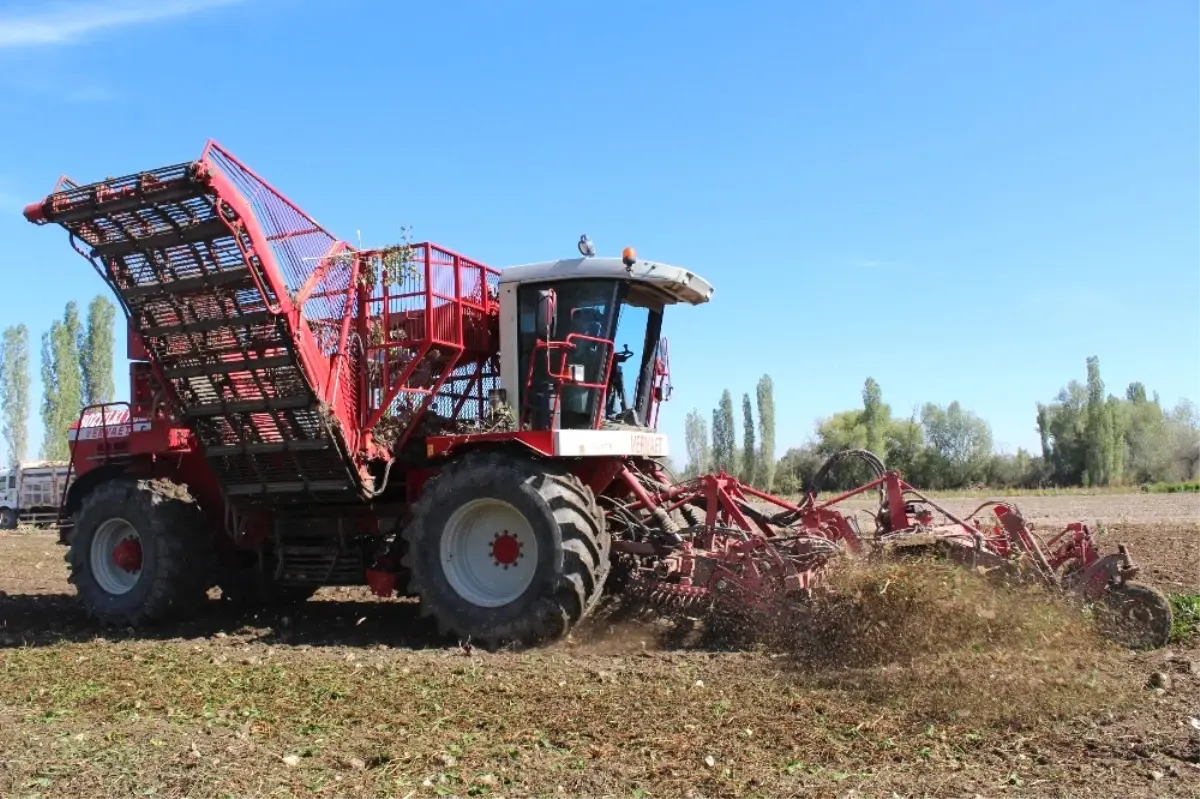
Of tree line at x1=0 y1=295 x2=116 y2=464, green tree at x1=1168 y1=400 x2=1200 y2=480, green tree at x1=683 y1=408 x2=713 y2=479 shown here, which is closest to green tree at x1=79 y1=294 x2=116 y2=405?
tree line at x1=0 y1=295 x2=116 y2=464

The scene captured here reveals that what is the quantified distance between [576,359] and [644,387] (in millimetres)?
1132

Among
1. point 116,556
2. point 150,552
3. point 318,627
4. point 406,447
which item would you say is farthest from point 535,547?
point 116,556

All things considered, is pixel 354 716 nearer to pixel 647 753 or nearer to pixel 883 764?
pixel 647 753

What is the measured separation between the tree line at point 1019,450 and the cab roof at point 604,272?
39134 mm

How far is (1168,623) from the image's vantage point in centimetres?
657

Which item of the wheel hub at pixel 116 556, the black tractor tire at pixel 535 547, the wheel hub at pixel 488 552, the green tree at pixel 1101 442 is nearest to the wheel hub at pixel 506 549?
the wheel hub at pixel 488 552

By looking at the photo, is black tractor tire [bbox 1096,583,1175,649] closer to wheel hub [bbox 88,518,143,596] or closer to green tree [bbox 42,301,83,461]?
wheel hub [bbox 88,518,143,596]

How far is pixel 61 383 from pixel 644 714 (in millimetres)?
39301

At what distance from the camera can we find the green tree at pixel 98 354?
38.4 m

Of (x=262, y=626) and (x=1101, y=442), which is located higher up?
(x=1101, y=442)

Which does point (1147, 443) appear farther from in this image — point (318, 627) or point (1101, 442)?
point (318, 627)

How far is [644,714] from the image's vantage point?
530cm

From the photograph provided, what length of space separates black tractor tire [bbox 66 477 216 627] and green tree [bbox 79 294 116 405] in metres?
31.9

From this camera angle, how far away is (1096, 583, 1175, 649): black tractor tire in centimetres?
657
